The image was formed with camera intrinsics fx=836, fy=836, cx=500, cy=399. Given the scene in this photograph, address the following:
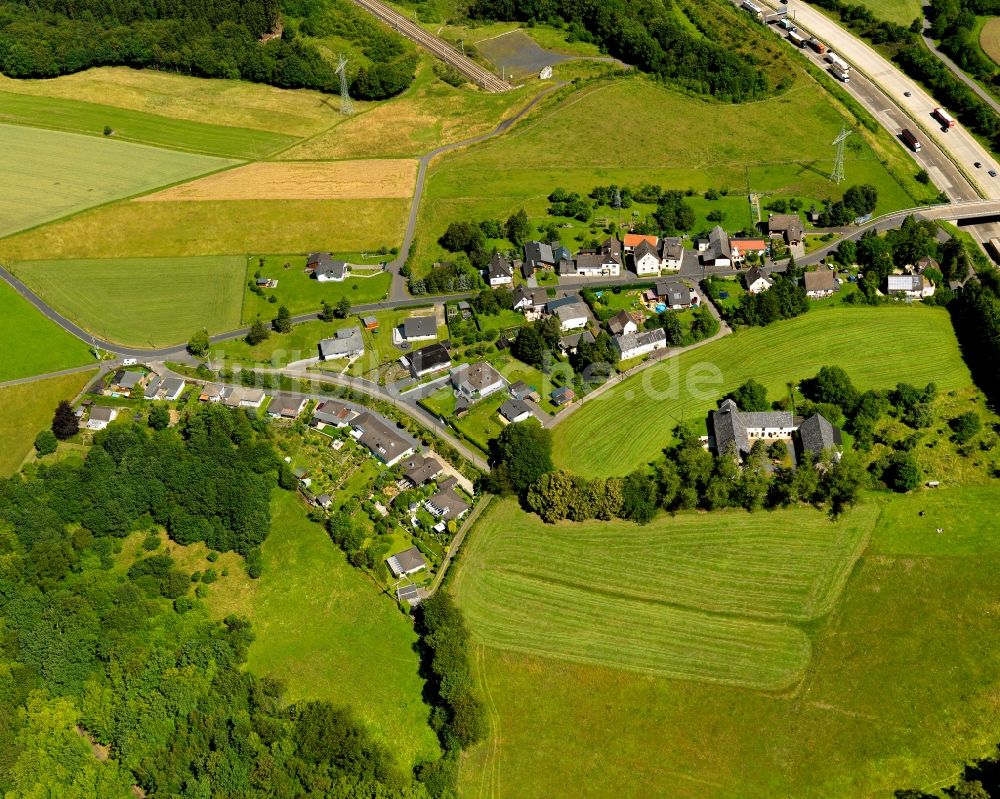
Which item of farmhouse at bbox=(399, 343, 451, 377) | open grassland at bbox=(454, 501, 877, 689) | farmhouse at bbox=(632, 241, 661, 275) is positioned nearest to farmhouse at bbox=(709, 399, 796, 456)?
open grassland at bbox=(454, 501, 877, 689)

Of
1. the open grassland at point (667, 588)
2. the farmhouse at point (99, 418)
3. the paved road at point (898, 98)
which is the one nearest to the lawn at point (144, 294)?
the farmhouse at point (99, 418)

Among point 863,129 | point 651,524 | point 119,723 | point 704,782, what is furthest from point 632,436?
point 863,129

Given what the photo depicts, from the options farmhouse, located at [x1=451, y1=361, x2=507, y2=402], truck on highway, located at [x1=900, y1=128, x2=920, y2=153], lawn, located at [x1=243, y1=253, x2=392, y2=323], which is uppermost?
truck on highway, located at [x1=900, y1=128, x2=920, y2=153]

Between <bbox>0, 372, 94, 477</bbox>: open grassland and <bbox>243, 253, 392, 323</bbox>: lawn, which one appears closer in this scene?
<bbox>0, 372, 94, 477</bbox>: open grassland

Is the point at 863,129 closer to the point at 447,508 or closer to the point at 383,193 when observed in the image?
the point at 383,193

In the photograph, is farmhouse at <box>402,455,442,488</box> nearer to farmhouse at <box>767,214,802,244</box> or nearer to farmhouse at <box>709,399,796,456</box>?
farmhouse at <box>709,399,796,456</box>

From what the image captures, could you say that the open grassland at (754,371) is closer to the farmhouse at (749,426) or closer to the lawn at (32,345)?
the farmhouse at (749,426)

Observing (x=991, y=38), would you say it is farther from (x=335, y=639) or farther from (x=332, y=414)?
(x=335, y=639)
